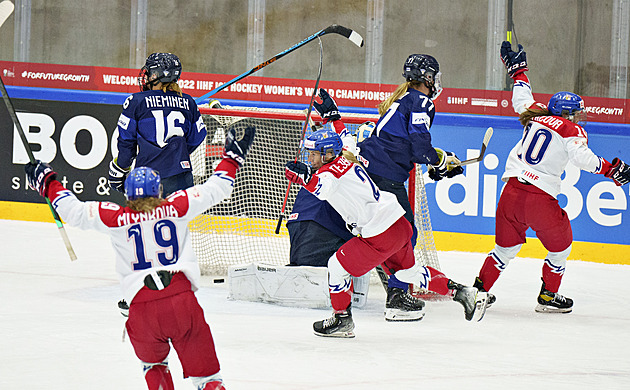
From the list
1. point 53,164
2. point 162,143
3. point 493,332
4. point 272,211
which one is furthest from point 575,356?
point 53,164

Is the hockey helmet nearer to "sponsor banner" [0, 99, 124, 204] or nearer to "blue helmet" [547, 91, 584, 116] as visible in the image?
"blue helmet" [547, 91, 584, 116]

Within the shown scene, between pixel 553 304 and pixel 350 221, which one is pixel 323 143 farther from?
pixel 553 304

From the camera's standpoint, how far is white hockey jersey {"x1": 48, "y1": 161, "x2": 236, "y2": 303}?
2.50m

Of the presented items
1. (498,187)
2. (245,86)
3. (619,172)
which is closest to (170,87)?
(619,172)

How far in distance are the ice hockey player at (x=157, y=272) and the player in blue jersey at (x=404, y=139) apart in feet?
6.55

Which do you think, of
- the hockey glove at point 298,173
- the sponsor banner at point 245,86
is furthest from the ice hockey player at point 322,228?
the sponsor banner at point 245,86

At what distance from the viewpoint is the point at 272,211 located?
618 centimetres

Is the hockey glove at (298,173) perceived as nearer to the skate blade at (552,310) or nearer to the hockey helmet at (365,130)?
the hockey helmet at (365,130)

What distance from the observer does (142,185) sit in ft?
8.23

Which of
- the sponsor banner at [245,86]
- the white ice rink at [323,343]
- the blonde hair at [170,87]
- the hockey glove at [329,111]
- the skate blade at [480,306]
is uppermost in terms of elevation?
the sponsor banner at [245,86]

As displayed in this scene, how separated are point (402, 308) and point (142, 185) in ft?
7.38

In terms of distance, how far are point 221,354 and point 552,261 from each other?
7.21 ft

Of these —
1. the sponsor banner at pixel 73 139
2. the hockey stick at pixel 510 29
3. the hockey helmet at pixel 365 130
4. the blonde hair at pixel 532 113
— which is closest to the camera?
the blonde hair at pixel 532 113

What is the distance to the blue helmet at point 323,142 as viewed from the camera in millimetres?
3918
